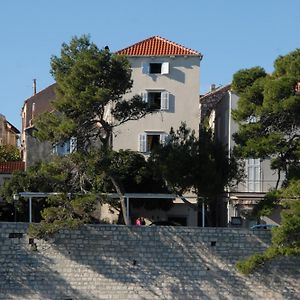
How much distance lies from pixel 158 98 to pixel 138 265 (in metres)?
12.4

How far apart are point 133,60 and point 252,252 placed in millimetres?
13703

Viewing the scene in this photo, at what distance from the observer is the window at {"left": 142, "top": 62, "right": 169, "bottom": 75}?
36562 mm

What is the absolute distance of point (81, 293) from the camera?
25.7 metres

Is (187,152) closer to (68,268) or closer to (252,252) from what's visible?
(252,252)

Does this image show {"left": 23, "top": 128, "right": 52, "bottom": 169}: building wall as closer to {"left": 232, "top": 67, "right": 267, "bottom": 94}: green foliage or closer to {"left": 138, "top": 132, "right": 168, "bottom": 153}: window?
{"left": 138, "top": 132, "right": 168, "bottom": 153}: window

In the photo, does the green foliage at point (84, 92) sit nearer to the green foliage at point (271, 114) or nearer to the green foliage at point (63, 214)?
the green foliage at point (63, 214)

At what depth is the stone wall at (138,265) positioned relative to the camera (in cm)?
2572

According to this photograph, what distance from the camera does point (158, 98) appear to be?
36.6 metres

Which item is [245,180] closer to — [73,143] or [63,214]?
[73,143]

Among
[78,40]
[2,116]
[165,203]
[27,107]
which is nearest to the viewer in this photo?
[78,40]

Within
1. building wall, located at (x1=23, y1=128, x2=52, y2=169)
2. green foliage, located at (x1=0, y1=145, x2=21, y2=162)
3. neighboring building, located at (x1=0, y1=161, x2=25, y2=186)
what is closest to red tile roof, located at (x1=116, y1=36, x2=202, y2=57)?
building wall, located at (x1=23, y1=128, x2=52, y2=169)

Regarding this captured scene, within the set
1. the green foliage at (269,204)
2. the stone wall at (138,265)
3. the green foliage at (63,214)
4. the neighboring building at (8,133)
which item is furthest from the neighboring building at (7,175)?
the neighboring building at (8,133)

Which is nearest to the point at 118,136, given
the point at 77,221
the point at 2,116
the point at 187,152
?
the point at 187,152

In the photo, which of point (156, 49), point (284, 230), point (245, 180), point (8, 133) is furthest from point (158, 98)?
point (8, 133)
